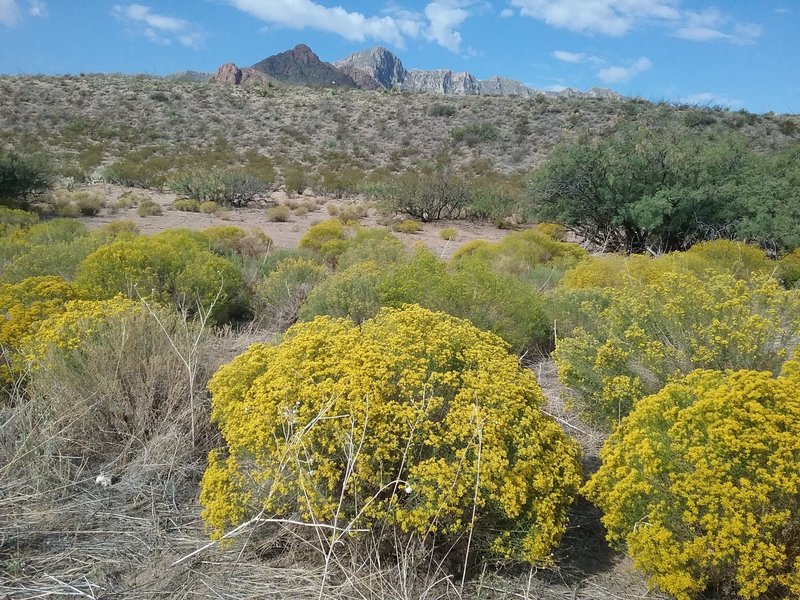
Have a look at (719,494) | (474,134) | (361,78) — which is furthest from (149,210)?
(361,78)

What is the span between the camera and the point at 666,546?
2736 mm

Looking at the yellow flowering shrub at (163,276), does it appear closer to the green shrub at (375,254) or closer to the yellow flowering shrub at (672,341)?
the green shrub at (375,254)

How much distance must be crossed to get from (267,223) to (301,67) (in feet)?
344

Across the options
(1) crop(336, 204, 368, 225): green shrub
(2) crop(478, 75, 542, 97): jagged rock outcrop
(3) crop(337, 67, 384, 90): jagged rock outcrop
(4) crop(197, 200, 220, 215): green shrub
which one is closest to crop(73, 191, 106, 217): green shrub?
(4) crop(197, 200, 220, 215): green shrub

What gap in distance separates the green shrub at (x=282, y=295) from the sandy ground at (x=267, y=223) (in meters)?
6.56

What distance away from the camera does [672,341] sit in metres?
4.58

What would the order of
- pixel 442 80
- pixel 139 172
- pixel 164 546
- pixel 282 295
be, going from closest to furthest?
pixel 164 546 → pixel 282 295 → pixel 139 172 → pixel 442 80

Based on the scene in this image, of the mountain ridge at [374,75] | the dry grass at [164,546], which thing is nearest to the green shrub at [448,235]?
the dry grass at [164,546]

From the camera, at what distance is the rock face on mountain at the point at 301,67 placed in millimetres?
111125

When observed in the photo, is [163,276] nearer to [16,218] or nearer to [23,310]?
[23,310]

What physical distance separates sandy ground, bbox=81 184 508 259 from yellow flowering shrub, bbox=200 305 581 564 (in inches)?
436

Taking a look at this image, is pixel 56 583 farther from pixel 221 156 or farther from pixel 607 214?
pixel 221 156

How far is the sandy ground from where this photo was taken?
16.9m

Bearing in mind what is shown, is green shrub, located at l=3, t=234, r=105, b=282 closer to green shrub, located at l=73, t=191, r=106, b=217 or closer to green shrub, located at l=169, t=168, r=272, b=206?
green shrub, located at l=73, t=191, r=106, b=217
